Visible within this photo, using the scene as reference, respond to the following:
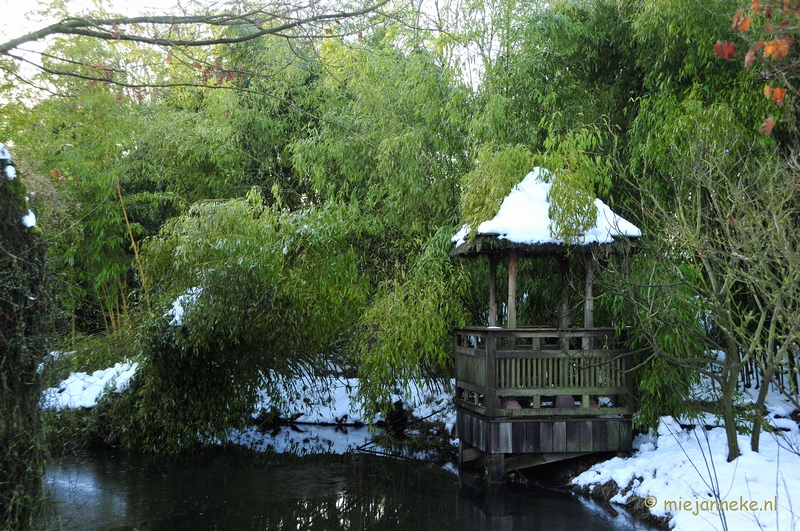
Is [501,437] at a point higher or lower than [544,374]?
lower

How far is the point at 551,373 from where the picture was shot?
24.9 feet

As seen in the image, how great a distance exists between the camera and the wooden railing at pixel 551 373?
7.51 meters

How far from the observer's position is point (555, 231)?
7348mm

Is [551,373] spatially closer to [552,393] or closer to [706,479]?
[552,393]

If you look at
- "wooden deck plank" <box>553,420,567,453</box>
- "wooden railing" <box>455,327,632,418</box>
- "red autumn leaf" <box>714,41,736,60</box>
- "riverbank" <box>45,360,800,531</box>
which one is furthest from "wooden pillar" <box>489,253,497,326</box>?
"red autumn leaf" <box>714,41,736,60</box>

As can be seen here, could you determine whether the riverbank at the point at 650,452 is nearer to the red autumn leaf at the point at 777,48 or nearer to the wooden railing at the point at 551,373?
the wooden railing at the point at 551,373

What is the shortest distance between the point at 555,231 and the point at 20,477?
521cm

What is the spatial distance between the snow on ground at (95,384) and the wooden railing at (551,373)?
466 cm

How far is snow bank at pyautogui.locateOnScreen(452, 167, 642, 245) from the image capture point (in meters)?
7.32

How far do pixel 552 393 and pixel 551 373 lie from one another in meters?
0.20

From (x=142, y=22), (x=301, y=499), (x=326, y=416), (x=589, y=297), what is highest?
(x=142, y=22)

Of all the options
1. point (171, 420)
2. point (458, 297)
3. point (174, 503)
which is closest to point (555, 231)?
point (458, 297)

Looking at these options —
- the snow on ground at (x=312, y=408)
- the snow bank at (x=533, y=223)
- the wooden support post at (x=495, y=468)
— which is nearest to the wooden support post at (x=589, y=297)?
the snow bank at (x=533, y=223)

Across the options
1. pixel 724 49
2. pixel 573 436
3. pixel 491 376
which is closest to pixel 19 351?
pixel 724 49
